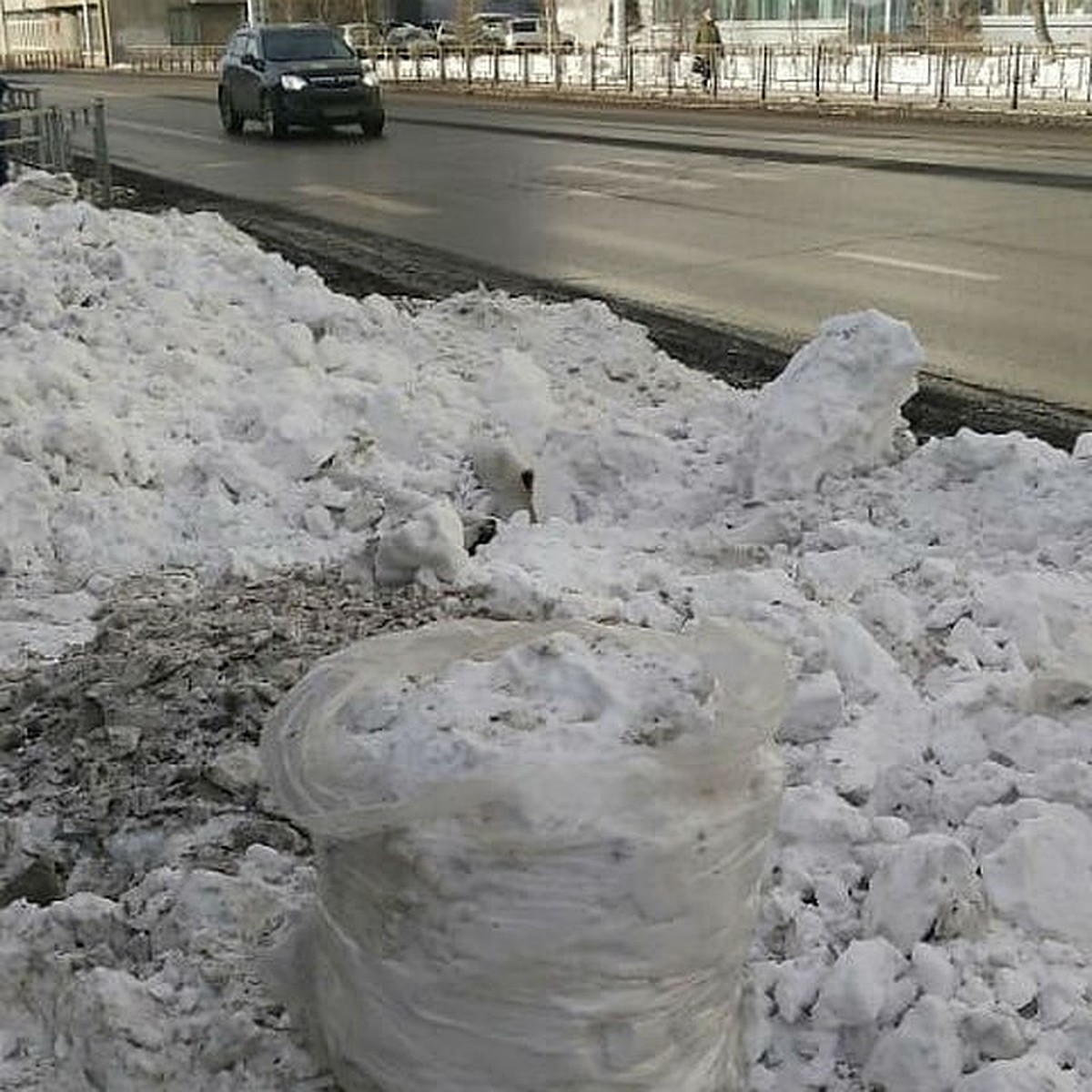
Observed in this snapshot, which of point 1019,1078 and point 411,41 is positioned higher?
point 411,41

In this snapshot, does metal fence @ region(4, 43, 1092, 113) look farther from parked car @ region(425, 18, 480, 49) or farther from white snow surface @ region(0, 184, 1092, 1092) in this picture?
white snow surface @ region(0, 184, 1092, 1092)

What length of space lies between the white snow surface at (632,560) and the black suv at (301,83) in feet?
58.8

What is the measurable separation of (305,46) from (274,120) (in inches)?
69.3

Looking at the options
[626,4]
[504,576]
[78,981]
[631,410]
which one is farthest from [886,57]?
[78,981]

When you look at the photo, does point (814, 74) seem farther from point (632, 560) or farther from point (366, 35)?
point (632, 560)

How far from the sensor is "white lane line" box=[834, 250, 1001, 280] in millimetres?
11398

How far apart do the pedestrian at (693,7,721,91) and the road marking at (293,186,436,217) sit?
63.8 ft

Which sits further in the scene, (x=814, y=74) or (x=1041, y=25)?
(x=814, y=74)

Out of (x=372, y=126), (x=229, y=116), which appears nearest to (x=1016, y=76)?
(x=372, y=126)

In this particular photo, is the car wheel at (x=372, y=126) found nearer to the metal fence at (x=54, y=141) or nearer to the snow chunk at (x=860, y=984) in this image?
the metal fence at (x=54, y=141)

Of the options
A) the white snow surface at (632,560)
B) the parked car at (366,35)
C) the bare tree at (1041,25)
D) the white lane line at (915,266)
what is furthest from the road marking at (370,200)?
the parked car at (366,35)

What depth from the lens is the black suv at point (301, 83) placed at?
A: 26.6 metres

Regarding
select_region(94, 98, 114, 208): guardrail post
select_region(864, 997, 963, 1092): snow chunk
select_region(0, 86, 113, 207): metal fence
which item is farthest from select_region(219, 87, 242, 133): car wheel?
select_region(864, 997, 963, 1092): snow chunk

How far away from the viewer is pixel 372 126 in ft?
88.4
